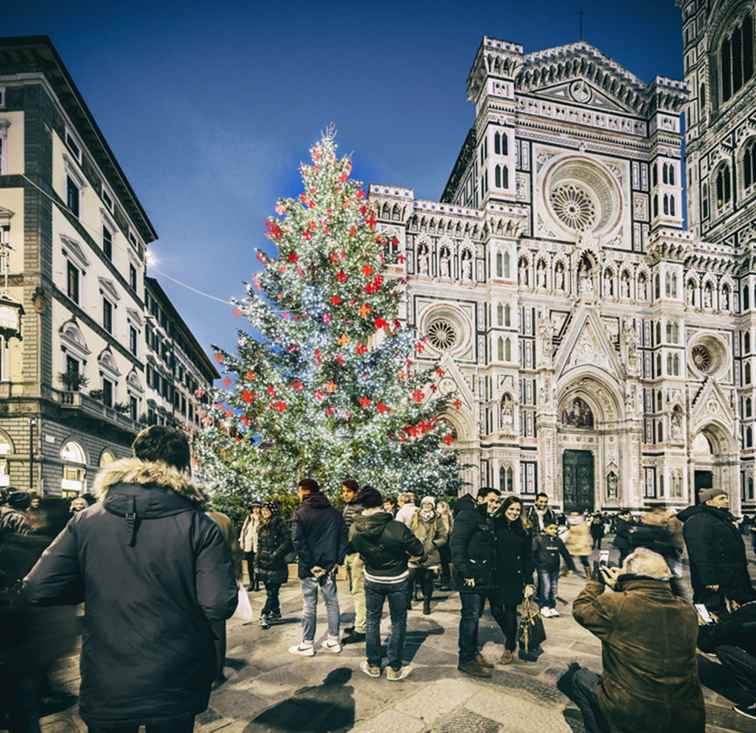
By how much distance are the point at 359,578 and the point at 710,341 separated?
3145 centimetres

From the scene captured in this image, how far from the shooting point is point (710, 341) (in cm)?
3206

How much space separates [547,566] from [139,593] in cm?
701

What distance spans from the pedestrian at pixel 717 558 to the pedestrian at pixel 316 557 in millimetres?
3752

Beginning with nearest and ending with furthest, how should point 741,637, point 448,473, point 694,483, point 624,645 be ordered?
point 624,645 < point 741,637 < point 448,473 < point 694,483

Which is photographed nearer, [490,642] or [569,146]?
[490,642]

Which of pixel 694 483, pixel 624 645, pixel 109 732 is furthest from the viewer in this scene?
pixel 694 483

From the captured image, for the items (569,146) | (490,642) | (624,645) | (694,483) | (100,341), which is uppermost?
(569,146)

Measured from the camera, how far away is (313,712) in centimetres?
458

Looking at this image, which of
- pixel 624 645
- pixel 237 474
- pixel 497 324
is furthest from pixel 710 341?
pixel 624 645

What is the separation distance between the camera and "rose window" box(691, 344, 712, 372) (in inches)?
1264

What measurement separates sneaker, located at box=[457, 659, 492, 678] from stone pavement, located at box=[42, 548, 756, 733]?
79 millimetres

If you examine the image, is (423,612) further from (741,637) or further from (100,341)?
(100,341)

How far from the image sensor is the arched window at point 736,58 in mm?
36188

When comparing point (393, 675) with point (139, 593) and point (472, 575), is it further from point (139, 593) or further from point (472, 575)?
point (139, 593)
